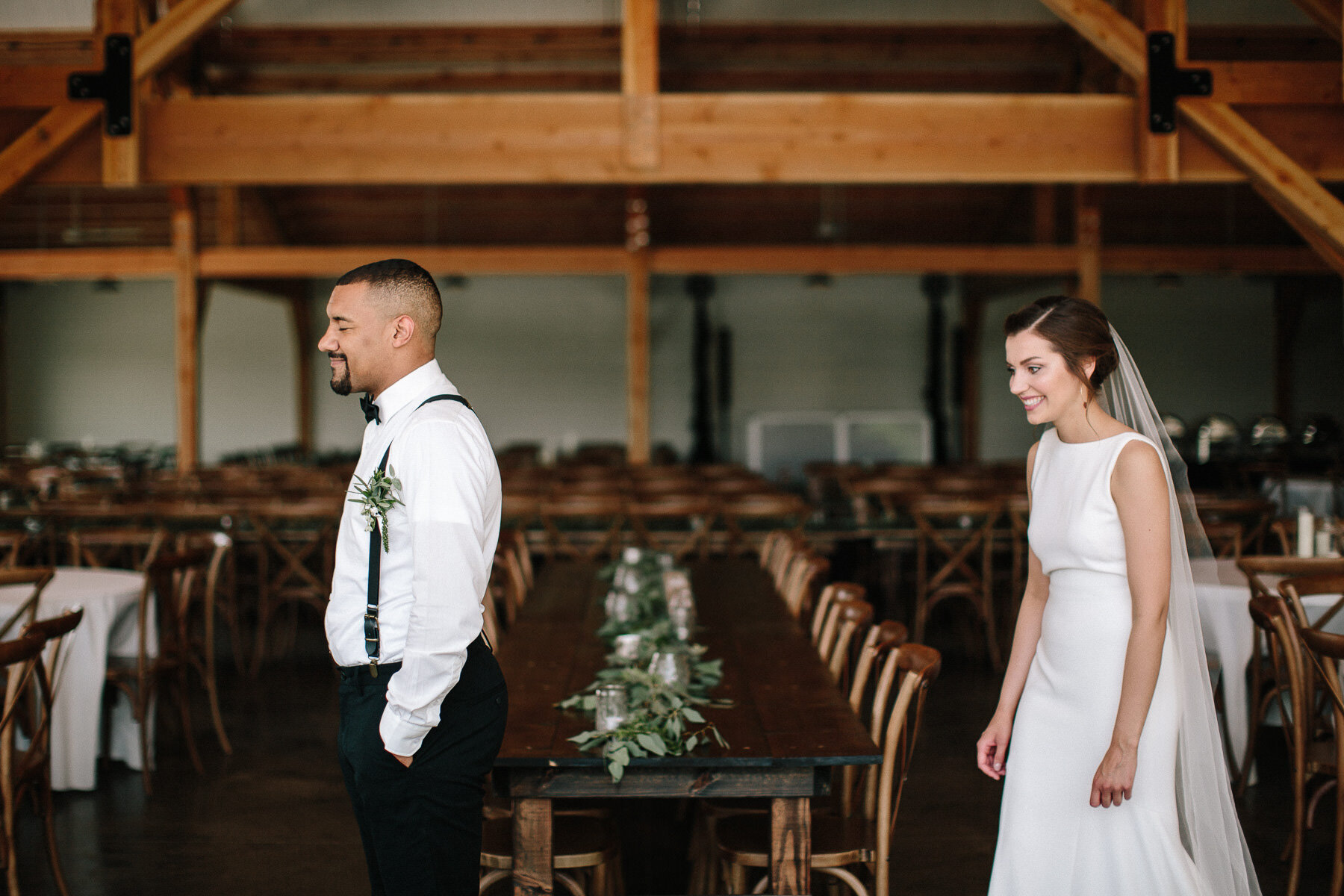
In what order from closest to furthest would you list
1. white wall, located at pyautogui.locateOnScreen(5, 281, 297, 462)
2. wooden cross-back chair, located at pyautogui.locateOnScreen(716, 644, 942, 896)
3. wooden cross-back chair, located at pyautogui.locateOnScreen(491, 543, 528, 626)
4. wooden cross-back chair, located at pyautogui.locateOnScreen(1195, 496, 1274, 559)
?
wooden cross-back chair, located at pyautogui.locateOnScreen(716, 644, 942, 896) < wooden cross-back chair, located at pyautogui.locateOnScreen(491, 543, 528, 626) < wooden cross-back chair, located at pyautogui.locateOnScreen(1195, 496, 1274, 559) < white wall, located at pyautogui.locateOnScreen(5, 281, 297, 462)

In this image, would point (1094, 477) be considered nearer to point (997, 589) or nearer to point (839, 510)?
point (997, 589)

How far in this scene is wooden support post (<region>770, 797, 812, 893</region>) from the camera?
88.4 inches

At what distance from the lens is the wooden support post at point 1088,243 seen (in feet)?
35.7

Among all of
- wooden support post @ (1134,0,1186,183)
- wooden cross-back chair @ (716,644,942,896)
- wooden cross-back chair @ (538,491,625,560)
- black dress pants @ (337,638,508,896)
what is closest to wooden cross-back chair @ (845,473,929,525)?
wooden cross-back chair @ (538,491,625,560)

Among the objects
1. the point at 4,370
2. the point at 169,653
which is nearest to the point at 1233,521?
the point at 169,653

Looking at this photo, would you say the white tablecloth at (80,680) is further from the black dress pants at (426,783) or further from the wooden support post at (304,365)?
the wooden support post at (304,365)

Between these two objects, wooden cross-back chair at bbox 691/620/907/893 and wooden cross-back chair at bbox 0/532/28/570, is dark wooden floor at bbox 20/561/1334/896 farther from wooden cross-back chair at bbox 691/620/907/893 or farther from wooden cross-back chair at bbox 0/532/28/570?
wooden cross-back chair at bbox 0/532/28/570

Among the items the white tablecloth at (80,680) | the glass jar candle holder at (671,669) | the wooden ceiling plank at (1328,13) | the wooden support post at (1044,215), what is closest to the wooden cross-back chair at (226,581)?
the white tablecloth at (80,680)

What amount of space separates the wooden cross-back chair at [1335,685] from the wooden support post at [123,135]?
598 centimetres

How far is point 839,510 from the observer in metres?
9.40

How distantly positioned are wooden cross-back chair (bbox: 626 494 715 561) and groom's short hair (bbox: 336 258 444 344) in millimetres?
4159

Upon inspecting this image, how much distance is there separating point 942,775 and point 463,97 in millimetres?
4493

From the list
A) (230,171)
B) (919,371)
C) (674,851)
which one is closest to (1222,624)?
(674,851)

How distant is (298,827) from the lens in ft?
12.7
